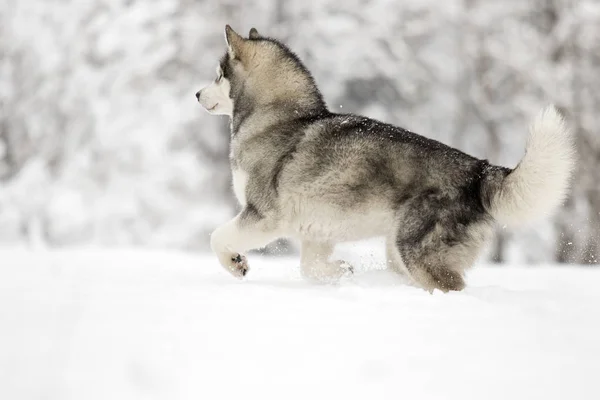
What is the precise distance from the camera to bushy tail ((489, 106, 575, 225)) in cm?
388

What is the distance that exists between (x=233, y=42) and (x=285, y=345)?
2972mm

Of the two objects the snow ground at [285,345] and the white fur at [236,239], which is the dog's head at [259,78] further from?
the snow ground at [285,345]

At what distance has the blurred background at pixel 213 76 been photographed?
13.4m

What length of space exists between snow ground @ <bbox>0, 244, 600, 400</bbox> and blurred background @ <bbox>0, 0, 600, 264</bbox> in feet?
33.8

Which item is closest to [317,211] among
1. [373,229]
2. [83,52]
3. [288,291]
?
[373,229]

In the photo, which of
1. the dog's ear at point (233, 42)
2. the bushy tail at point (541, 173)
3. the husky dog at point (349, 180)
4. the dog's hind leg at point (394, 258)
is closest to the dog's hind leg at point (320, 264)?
the husky dog at point (349, 180)

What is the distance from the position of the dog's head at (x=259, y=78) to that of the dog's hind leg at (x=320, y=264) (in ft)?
3.22

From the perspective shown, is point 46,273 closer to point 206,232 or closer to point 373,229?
point 373,229

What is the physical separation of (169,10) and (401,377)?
12611 millimetres

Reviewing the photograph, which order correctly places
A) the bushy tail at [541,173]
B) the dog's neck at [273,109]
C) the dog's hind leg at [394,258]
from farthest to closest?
1. the dog's neck at [273,109]
2. the dog's hind leg at [394,258]
3. the bushy tail at [541,173]

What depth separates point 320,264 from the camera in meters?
4.77

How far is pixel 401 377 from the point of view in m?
2.33

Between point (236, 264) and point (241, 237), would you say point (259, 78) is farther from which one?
point (236, 264)

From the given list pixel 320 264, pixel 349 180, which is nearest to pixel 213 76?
pixel 320 264
